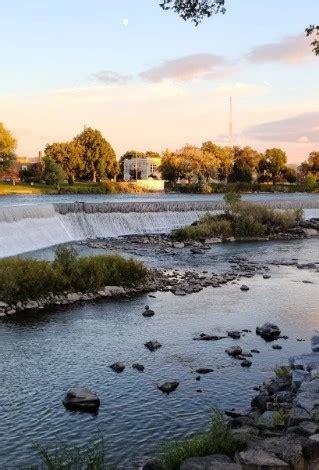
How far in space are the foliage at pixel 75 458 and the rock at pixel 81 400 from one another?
48.0 inches

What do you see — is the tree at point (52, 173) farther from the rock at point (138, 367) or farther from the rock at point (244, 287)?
the rock at point (138, 367)

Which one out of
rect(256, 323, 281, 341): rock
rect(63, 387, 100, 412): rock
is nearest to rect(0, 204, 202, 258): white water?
rect(256, 323, 281, 341): rock

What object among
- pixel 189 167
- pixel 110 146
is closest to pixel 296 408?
pixel 189 167

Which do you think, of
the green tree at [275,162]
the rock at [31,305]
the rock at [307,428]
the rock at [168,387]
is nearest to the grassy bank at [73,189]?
the green tree at [275,162]

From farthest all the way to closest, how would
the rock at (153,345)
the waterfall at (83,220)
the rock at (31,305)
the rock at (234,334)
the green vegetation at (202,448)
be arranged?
the waterfall at (83,220) → the rock at (31,305) → the rock at (234,334) → the rock at (153,345) → the green vegetation at (202,448)

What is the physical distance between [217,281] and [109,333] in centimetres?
788

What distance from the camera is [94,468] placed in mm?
6746

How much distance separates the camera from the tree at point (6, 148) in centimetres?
8438

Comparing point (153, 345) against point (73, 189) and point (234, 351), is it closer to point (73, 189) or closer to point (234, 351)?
point (234, 351)

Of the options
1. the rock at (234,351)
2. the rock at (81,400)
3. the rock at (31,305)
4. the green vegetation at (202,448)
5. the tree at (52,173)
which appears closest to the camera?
the green vegetation at (202,448)

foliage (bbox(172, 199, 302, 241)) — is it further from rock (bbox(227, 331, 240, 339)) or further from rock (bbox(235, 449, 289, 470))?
rock (bbox(235, 449, 289, 470))

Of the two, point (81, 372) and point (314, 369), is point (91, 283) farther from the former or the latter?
point (314, 369)

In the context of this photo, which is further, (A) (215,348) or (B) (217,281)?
(B) (217,281)

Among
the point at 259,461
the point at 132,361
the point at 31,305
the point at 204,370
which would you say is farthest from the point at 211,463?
the point at 31,305
